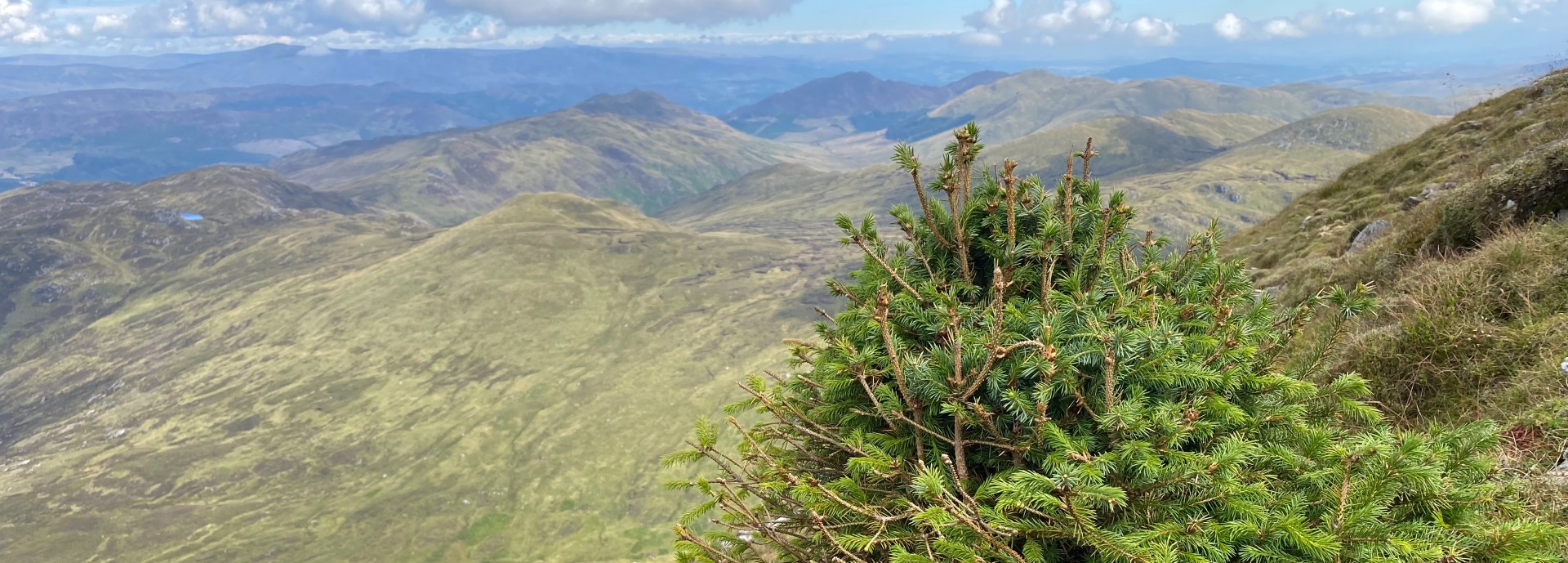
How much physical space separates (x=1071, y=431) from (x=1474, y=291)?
9.23 meters

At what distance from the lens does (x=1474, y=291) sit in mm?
9531

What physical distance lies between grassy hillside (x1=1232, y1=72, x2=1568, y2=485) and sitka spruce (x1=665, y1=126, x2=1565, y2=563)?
249 cm

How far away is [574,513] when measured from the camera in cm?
18488

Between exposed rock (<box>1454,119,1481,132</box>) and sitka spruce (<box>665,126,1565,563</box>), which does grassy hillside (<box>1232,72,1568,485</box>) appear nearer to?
sitka spruce (<box>665,126,1565,563</box>)

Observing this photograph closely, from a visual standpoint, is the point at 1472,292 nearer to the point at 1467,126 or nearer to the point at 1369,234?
the point at 1369,234

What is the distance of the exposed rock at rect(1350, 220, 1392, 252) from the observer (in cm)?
2117

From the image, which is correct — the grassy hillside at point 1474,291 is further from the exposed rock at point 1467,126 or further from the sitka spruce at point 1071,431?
the exposed rock at point 1467,126

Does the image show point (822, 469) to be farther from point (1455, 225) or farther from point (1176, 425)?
point (1455, 225)

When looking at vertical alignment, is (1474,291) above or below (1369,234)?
above

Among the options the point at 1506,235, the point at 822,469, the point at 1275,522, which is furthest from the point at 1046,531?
the point at 1506,235

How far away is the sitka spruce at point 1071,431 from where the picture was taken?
433cm

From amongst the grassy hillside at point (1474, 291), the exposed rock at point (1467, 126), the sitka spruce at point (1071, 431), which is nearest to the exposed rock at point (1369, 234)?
the grassy hillside at point (1474, 291)

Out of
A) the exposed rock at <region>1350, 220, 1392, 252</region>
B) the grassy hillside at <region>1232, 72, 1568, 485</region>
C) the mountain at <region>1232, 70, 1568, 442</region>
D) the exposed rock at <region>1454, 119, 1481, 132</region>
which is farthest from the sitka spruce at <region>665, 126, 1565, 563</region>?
the exposed rock at <region>1454, 119, 1481, 132</region>

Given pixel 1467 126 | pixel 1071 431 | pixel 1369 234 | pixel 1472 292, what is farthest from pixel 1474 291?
pixel 1467 126
